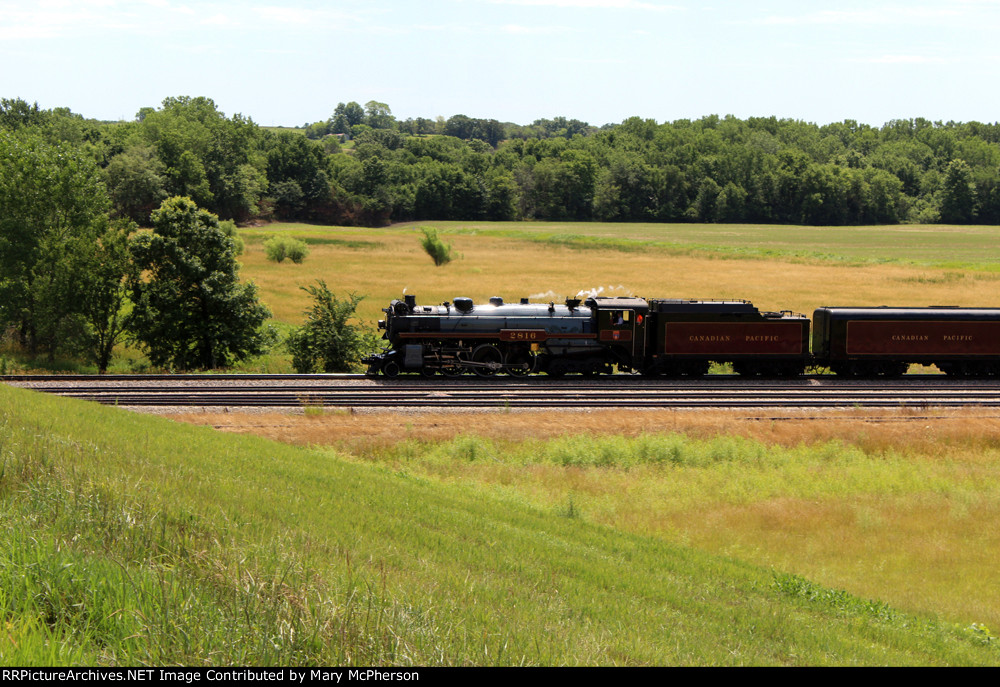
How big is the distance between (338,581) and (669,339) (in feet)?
92.0

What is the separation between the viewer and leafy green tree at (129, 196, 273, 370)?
41.7 metres

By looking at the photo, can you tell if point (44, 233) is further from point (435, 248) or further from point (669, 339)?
point (435, 248)

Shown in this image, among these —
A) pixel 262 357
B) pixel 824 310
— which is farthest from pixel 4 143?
pixel 824 310

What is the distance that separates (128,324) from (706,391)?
95.5ft

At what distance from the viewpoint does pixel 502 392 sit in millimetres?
32312

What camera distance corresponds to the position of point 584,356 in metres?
35.1

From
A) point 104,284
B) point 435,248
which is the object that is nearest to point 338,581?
point 104,284

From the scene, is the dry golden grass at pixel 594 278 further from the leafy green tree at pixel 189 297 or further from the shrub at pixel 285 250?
the leafy green tree at pixel 189 297

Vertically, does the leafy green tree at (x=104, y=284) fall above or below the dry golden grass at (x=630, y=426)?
above

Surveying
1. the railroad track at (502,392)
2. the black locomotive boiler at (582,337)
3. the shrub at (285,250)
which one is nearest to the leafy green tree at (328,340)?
the railroad track at (502,392)

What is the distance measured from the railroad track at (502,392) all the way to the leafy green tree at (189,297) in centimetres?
777

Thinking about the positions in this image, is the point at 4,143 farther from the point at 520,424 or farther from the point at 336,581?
the point at 336,581

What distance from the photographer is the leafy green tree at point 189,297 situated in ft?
137

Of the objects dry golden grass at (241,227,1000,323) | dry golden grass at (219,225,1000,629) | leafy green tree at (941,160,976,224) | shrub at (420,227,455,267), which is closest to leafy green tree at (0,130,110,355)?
dry golden grass at (241,227,1000,323)
